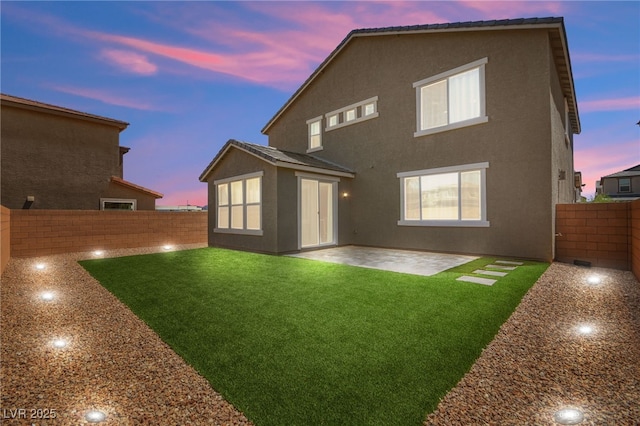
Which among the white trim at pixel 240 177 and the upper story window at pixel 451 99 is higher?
the upper story window at pixel 451 99

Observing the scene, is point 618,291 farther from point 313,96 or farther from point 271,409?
point 313,96

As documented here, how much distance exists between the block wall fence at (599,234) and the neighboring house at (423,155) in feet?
2.02

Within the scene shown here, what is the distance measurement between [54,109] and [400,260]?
18647 mm

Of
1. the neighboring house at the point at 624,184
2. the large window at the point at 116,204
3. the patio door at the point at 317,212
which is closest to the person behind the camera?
the patio door at the point at 317,212

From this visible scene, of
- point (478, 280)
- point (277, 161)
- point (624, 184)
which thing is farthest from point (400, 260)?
point (624, 184)

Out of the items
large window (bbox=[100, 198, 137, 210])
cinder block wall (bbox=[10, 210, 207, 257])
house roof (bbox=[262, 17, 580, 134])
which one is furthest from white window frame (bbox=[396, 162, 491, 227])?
large window (bbox=[100, 198, 137, 210])

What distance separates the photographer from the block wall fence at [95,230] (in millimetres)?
10156

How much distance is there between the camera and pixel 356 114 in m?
12.3

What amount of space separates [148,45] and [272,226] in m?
9.46

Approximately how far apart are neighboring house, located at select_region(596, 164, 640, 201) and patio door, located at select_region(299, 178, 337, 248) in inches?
1696

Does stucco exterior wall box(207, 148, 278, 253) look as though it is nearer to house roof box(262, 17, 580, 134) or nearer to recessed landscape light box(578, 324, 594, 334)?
house roof box(262, 17, 580, 134)

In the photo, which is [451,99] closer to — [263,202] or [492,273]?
[492,273]

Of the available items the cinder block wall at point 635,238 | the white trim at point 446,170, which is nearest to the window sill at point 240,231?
the white trim at point 446,170

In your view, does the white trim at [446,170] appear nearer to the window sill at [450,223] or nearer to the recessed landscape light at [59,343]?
the window sill at [450,223]
